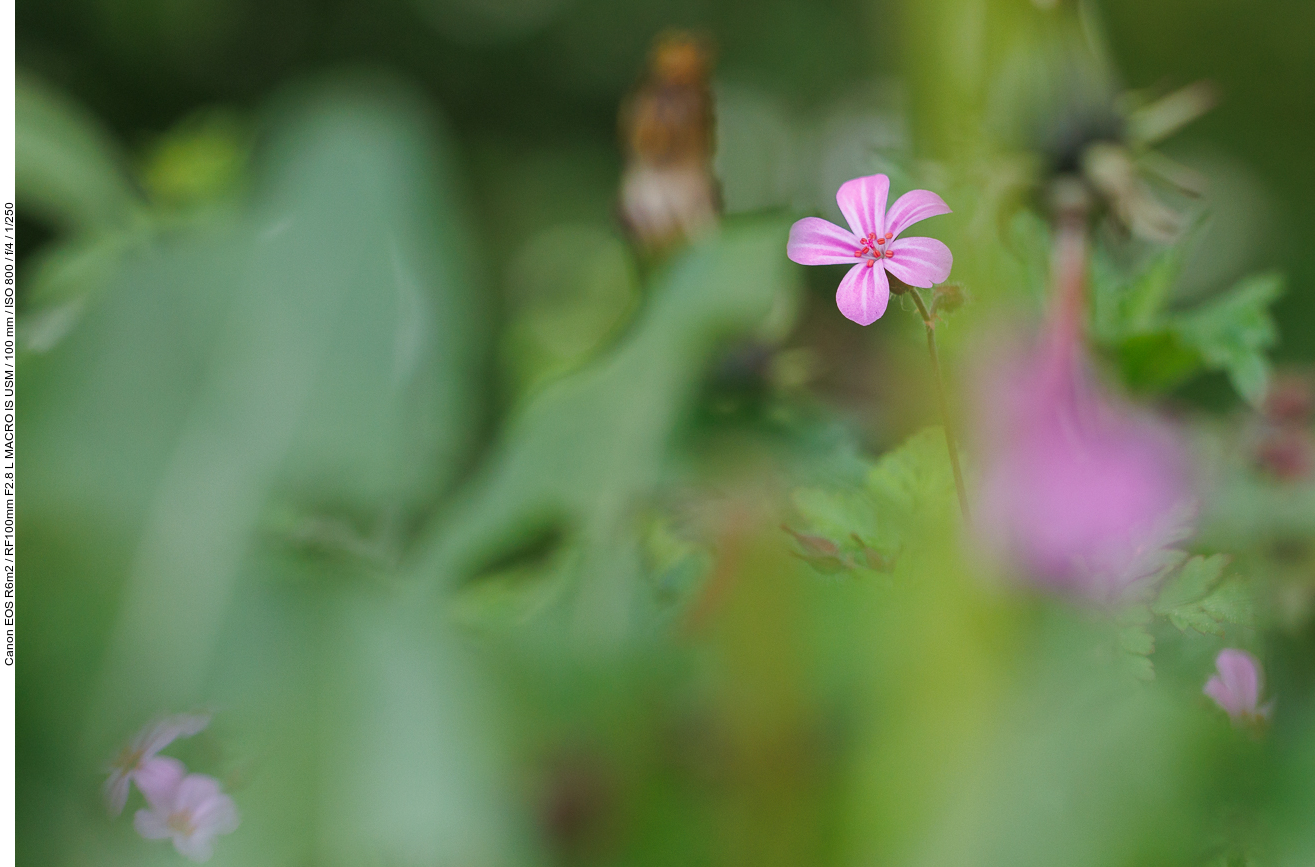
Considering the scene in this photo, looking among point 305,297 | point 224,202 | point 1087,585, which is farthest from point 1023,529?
point 224,202

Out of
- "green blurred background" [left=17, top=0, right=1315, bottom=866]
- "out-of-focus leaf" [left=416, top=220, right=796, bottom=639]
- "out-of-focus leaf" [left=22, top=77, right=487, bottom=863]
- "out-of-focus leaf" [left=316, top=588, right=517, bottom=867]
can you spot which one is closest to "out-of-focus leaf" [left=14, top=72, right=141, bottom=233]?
"green blurred background" [left=17, top=0, right=1315, bottom=866]

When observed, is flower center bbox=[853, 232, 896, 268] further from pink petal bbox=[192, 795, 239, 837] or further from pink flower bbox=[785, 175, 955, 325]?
pink petal bbox=[192, 795, 239, 837]

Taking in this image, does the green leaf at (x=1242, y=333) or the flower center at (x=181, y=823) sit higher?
the green leaf at (x=1242, y=333)

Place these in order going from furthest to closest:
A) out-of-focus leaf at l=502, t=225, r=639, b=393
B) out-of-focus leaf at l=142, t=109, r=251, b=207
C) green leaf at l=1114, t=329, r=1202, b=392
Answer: out-of-focus leaf at l=142, t=109, r=251, b=207 → out-of-focus leaf at l=502, t=225, r=639, b=393 → green leaf at l=1114, t=329, r=1202, b=392

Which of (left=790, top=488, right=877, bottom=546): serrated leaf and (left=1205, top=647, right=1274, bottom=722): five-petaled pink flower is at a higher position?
(left=790, top=488, right=877, bottom=546): serrated leaf

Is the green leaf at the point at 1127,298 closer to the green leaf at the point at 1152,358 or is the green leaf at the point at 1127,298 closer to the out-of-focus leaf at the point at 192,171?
the green leaf at the point at 1152,358

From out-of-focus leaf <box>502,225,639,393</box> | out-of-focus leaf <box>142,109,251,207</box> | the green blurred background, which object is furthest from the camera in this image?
out-of-focus leaf <box>142,109,251,207</box>

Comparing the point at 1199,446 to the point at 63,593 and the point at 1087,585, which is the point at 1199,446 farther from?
the point at 63,593

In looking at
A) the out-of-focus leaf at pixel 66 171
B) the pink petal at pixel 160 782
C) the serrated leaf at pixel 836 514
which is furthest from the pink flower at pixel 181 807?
the out-of-focus leaf at pixel 66 171
